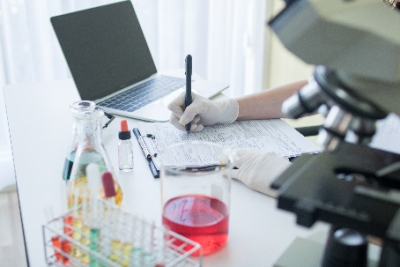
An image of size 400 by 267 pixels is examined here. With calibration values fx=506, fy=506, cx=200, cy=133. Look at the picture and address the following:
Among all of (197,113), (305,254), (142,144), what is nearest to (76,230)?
(305,254)

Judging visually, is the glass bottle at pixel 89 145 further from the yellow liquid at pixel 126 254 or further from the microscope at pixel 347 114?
the microscope at pixel 347 114

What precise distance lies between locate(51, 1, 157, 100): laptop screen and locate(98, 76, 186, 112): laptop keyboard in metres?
0.04

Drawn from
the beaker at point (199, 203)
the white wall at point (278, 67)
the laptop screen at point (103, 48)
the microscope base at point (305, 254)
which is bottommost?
the white wall at point (278, 67)

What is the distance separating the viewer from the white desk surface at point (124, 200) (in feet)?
2.89

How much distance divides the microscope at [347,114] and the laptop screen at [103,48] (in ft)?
3.00

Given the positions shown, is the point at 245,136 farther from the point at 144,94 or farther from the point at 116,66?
the point at 116,66

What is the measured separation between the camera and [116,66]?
65.3 inches

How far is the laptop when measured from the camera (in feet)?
4.96

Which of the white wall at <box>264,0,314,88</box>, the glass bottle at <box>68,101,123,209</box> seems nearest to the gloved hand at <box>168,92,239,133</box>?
the glass bottle at <box>68,101,123,209</box>

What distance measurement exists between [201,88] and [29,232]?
2.96 feet

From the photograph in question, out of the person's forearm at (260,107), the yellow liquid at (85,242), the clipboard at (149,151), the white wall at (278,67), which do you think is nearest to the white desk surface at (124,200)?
the clipboard at (149,151)

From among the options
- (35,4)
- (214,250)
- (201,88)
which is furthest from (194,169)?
(35,4)

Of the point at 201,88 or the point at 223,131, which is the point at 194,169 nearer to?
the point at 223,131

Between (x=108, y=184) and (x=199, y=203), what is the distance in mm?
178
